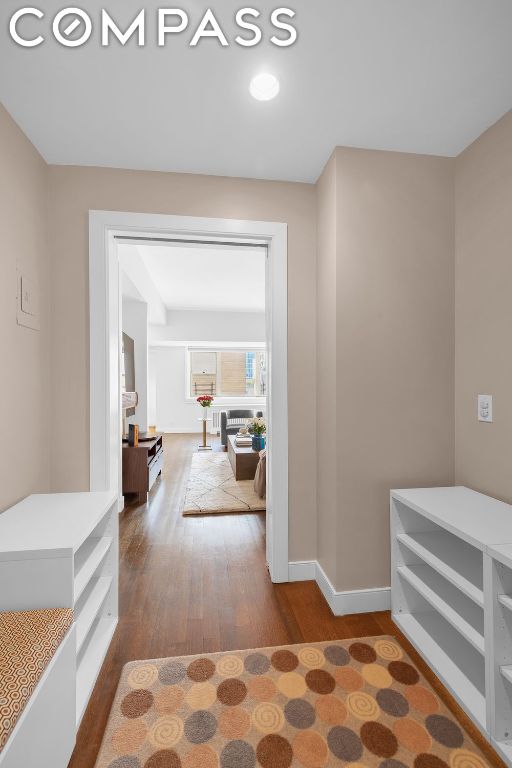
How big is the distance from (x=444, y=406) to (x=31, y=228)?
8.01ft

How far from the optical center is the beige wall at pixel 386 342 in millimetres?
2055

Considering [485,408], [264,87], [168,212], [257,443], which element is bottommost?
[257,443]

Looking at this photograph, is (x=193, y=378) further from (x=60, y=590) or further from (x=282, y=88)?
(x=60, y=590)

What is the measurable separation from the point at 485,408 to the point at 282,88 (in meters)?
1.80

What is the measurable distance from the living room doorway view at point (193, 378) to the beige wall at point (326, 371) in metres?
0.39

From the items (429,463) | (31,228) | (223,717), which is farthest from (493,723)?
(31,228)

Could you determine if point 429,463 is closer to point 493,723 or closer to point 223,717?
point 493,723

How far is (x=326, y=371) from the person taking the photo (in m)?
2.19

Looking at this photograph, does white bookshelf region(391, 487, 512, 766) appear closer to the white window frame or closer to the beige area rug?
the beige area rug

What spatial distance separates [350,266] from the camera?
80.7 inches

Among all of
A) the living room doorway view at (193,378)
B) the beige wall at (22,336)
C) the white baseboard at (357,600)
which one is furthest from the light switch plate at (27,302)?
the white baseboard at (357,600)

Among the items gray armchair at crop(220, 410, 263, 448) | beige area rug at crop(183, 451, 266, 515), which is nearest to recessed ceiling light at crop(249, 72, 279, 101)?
beige area rug at crop(183, 451, 266, 515)

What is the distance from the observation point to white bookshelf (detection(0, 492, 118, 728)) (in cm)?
131

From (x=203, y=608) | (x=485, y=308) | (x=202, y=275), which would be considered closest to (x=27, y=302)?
(x=203, y=608)
